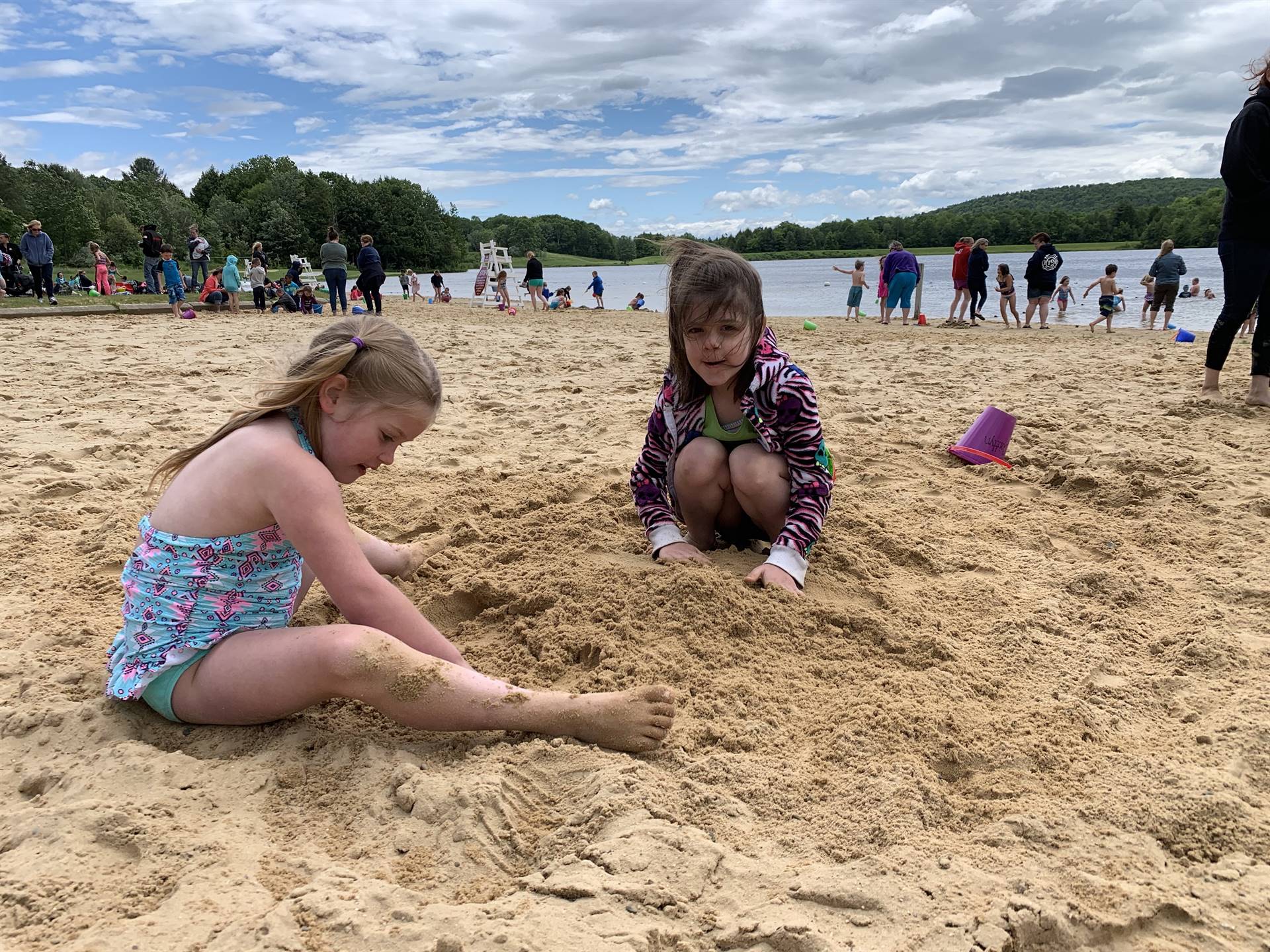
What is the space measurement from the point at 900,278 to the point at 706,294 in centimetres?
1342

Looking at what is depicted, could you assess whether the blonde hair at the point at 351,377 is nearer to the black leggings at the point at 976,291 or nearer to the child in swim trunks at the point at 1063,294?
the black leggings at the point at 976,291

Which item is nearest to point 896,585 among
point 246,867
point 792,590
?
point 792,590

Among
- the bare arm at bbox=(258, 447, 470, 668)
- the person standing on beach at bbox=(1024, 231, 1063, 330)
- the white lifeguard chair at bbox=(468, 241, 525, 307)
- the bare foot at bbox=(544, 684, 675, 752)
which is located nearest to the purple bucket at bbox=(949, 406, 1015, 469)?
the bare foot at bbox=(544, 684, 675, 752)

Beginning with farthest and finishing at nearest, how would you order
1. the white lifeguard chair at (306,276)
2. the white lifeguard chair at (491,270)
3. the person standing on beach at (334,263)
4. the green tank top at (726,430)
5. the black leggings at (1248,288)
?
the white lifeguard chair at (491,270) → the white lifeguard chair at (306,276) → the person standing on beach at (334,263) → the black leggings at (1248,288) → the green tank top at (726,430)

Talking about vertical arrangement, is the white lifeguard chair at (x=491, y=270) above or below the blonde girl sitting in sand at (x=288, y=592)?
above

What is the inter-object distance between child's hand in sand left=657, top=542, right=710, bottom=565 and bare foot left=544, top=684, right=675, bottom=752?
90 cm

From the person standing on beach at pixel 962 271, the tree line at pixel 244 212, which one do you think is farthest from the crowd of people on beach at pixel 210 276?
the tree line at pixel 244 212

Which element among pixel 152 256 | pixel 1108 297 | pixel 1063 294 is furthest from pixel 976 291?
pixel 152 256

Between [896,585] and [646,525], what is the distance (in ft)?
3.00

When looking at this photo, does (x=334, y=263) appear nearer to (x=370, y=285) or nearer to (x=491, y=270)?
(x=370, y=285)

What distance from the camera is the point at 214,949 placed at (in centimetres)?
124

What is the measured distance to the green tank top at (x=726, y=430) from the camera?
112 inches

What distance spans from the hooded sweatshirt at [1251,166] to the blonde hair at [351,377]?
5.14 m

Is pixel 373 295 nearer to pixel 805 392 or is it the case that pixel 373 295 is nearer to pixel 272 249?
pixel 805 392
